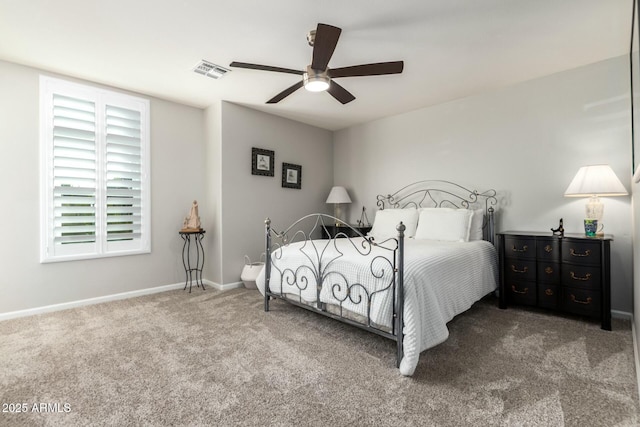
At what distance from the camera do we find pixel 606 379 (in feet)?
5.97

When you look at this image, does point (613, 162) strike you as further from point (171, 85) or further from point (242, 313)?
point (171, 85)

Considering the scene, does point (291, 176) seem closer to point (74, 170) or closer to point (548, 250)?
point (74, 170)

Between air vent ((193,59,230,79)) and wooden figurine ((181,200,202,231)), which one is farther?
wooden figurine ((181,200,202,231))

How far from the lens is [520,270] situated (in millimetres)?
3031

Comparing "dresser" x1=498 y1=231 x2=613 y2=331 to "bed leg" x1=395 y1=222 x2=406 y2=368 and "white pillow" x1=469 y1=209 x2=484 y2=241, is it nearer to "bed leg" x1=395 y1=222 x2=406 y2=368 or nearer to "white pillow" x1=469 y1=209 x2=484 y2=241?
"white pillow" x1=469 y1=209 x2=484 y2=241

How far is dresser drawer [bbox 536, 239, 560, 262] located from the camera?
2824 mm

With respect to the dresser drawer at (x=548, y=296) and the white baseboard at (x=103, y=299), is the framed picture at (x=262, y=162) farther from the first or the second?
the dresser drawer at (x=548, y=296)

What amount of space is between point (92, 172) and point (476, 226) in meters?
4.39

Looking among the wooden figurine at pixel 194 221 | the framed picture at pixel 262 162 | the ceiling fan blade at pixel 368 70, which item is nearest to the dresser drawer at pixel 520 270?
the ceiling fan blade at pixel 368 70

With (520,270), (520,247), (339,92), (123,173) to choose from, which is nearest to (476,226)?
(520,247)

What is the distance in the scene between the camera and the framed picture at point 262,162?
4.27 metres

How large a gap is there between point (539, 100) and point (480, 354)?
2.82 m

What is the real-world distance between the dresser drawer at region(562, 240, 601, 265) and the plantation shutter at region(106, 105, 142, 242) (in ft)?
15.2

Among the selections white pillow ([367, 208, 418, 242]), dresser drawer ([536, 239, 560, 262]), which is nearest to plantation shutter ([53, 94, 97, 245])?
white pillow ([367, 208, 418, 242])
